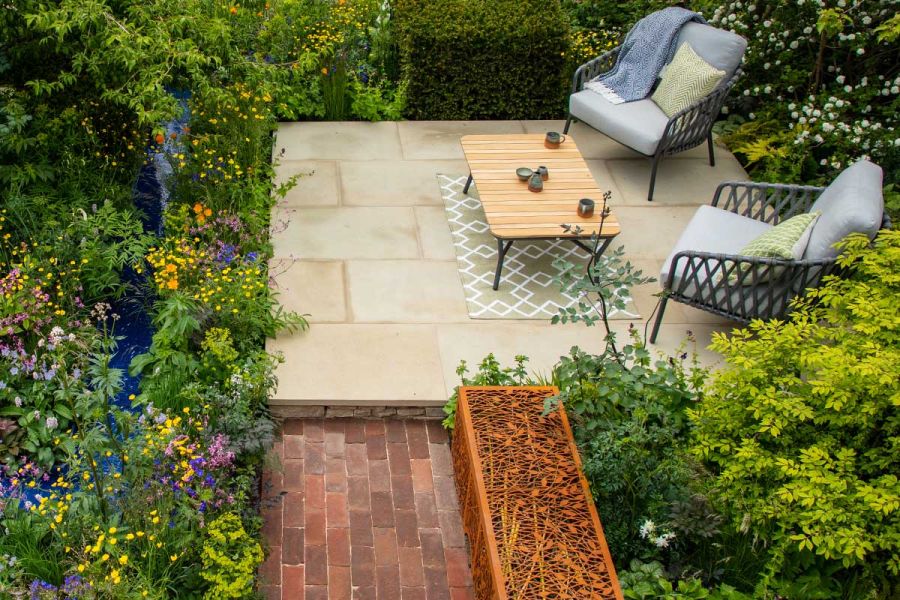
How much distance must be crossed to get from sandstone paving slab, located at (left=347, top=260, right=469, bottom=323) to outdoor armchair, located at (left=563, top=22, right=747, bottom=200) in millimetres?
1812

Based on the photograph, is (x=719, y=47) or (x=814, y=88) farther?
(x=814, y=88)

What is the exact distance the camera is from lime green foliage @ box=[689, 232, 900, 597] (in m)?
3.33

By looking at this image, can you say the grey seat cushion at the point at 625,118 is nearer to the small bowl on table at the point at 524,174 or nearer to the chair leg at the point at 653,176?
the chair leg at the point at 653,176

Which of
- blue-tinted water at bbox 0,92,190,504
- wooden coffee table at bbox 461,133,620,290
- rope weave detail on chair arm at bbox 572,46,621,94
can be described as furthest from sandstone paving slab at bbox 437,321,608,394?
rope weave detail on chair arm at bbox 572,46,621,94

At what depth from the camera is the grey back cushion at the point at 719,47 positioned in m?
6.54

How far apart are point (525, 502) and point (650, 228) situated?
9.74 feet

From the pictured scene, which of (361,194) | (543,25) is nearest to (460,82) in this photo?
(543,25)

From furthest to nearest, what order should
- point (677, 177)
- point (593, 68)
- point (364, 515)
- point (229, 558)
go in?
point (593, 68) < point (677, 177) < point (364, 515) < point (229, 558)

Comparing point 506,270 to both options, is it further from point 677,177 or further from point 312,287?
point 677,177

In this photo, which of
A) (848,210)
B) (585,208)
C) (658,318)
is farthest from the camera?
(585,208)

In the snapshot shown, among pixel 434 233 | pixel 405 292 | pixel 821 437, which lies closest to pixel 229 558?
pixel 405 292

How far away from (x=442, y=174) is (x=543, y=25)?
1.59 meters

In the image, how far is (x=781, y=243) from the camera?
4750mm

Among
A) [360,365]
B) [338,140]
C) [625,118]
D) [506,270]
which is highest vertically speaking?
[338,140]
